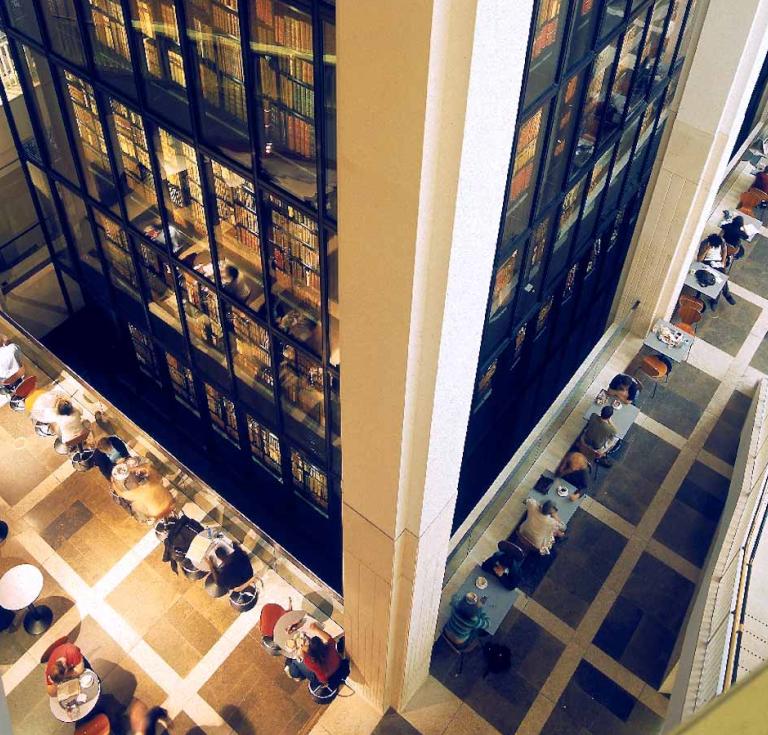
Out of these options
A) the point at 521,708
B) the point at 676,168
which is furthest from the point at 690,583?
the point at 676,168

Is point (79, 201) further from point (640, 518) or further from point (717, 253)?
point (717, 253)

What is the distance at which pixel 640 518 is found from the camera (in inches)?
451

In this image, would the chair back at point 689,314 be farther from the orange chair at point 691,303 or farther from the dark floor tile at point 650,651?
the dark floor tile at point 650,651

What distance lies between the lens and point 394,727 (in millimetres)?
9766

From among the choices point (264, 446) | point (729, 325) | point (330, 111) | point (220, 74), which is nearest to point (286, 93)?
point (330, 111)

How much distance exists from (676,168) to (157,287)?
6.67 m

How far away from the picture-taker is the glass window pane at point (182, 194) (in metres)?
7.59

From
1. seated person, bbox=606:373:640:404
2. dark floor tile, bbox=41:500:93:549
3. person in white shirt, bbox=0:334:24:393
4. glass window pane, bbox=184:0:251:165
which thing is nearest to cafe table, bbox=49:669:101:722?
dark floor tile, bbox=41:500:93:549

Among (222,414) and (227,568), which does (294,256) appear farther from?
(227,568)

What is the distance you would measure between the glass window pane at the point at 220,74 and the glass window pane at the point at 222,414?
3.87m

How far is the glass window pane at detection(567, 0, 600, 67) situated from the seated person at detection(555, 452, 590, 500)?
552cm

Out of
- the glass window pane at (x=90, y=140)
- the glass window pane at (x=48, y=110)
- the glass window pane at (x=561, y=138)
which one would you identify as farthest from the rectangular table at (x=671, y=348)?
the glass window pane at (x=48, y=110)

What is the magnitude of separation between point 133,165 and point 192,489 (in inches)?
185

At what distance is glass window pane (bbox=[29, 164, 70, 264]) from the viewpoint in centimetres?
1019
